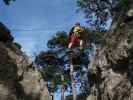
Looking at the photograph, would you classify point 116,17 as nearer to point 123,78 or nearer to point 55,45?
point 123,78

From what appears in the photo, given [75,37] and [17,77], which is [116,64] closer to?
[75,37]

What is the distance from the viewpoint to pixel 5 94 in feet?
56.3

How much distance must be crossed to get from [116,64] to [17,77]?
5.29 m

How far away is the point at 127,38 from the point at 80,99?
1027cm

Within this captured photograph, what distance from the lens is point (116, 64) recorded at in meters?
21.8

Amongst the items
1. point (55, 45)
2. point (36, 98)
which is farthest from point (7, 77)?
point (55, 45)

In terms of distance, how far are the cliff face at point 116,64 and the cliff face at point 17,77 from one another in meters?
3.18

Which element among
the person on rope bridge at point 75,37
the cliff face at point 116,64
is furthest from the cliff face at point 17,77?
the cliff face at point 116,64

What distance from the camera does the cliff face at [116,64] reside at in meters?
20.4

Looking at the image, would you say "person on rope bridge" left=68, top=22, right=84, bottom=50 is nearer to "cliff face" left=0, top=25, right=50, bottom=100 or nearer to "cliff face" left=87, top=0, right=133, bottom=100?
"cliff face" left=87, top=0, right=133, bottom=100

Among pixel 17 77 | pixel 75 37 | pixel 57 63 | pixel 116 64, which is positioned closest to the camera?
pixel 17 77

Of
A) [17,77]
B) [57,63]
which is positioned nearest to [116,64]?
[17,77]

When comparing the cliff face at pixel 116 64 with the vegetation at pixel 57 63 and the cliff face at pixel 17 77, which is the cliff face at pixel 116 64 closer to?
the cliff face at pixel 17 77

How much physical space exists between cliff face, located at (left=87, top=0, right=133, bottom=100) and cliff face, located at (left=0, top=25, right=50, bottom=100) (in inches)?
125
